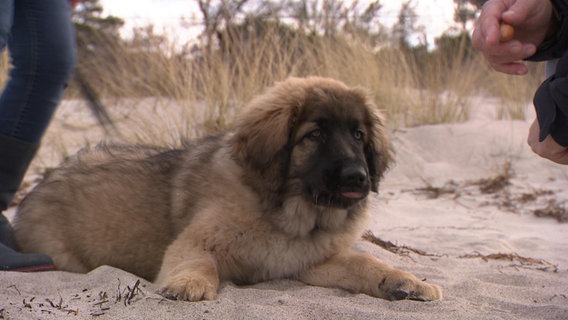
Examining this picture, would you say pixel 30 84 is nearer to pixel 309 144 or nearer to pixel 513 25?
pixel 309 144

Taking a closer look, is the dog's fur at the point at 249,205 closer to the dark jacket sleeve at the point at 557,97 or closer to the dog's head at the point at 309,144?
the dog's head at the point at 309,144

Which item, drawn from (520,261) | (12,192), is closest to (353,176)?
(520,261)

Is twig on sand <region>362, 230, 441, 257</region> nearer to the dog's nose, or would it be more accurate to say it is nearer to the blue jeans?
the dog's nose

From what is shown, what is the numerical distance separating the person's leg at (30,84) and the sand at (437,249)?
2.07 feet

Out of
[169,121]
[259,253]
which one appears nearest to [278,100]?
[259,253]

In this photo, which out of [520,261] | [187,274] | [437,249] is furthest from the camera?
[437,249]

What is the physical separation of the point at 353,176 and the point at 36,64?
5.54ft

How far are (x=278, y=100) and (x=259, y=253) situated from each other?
797mm

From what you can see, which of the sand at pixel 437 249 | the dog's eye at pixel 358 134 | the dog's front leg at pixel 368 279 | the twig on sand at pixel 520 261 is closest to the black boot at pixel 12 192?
the sand at pixel 437 249

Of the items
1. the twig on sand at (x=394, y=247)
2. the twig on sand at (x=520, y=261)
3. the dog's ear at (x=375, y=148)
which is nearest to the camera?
the dog's ear at (x=375, y=148)

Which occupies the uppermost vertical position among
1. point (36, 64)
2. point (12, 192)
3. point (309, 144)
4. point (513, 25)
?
point (513, 25)

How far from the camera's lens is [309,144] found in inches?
115

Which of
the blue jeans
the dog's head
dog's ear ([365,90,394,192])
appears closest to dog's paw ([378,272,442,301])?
the dog's head

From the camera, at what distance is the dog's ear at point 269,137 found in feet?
9.50
